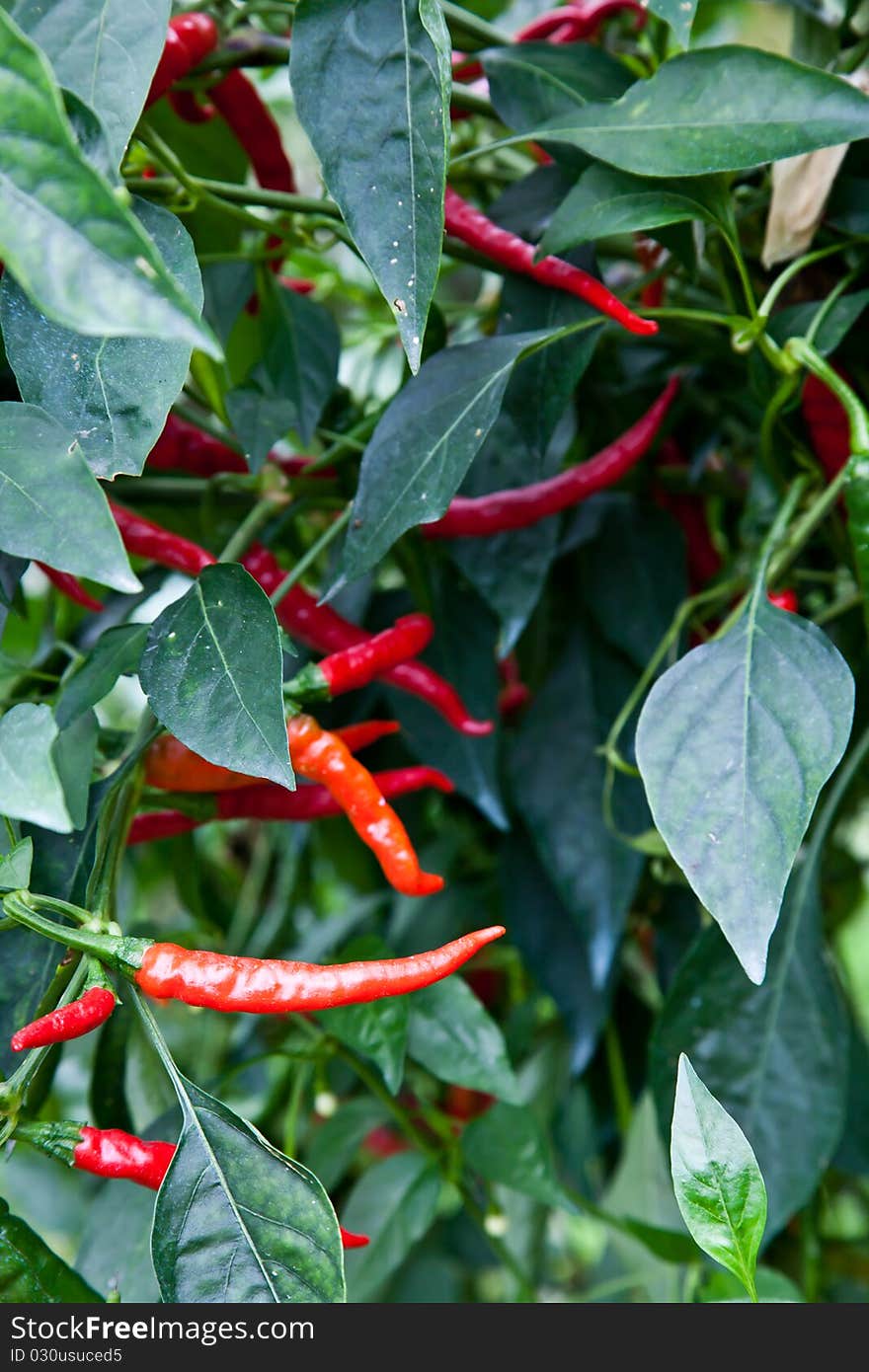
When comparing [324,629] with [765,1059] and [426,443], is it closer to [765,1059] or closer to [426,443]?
[426,443]

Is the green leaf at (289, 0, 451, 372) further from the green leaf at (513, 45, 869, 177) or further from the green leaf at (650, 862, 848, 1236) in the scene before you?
the green leaf at (650, 862, 848, 1236)

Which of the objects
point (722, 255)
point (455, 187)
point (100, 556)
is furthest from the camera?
point (455, 187)

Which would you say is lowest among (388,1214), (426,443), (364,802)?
(388,1214)

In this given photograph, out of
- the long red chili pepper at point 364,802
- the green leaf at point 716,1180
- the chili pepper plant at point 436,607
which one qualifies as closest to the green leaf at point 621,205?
the chili pepper plant at point 436,607

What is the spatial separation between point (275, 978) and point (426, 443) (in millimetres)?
224

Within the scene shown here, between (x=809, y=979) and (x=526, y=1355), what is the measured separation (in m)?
0.29

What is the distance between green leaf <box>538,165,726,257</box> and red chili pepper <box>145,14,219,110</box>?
18 cm

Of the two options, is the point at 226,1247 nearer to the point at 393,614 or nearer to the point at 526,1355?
the point at 526,1355

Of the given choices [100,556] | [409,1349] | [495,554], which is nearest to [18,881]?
[100,556]

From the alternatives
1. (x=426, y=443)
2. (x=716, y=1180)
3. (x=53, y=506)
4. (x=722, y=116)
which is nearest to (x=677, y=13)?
(x=722, y=116)

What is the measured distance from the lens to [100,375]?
1.33ft

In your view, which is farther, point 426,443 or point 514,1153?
point 514,1153

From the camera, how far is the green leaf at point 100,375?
40cm

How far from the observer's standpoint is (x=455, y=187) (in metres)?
0.73
